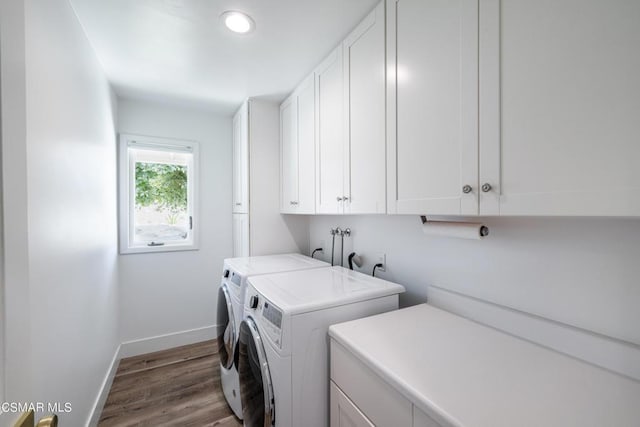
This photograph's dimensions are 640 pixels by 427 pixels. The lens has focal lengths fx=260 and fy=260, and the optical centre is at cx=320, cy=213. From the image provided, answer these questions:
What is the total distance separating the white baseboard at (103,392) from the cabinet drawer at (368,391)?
1706 mm

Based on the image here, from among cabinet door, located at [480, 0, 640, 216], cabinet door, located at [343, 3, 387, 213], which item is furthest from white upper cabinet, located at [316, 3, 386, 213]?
cabinet door, located at [480, 0, 640, 216]

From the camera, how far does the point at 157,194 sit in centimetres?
272

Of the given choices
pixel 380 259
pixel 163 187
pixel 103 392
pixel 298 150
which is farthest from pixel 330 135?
pixel 103 392

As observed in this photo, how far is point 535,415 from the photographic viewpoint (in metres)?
0.61

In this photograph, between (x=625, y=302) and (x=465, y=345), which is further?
(x=465, y=345)

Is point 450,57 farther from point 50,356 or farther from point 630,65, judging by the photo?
point 50,356

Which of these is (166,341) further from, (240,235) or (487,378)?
(487,378)

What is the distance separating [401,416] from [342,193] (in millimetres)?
1054

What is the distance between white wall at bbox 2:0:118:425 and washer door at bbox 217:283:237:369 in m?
0.77

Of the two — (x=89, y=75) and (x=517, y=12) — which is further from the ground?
(x=89, y=75)

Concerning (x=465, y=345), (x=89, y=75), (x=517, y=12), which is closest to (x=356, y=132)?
(x=517, y=12)

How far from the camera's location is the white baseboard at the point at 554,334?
75 cm

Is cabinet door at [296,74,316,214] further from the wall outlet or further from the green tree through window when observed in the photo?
the green tree through window

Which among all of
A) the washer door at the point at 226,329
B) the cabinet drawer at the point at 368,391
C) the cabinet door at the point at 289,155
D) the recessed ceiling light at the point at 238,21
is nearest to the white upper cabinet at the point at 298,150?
the cabinet door at the point at 289,155
